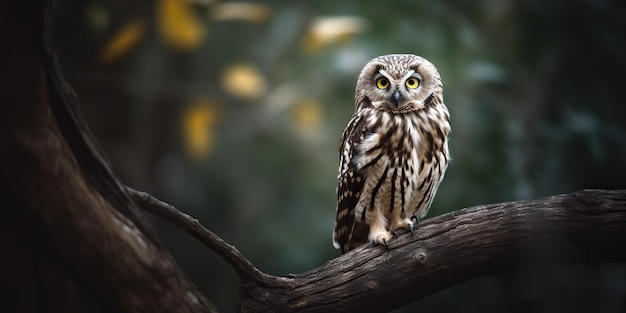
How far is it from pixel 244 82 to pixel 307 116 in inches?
14.3

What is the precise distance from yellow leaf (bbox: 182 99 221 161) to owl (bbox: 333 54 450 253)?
1.48 m

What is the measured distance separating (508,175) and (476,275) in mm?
1231

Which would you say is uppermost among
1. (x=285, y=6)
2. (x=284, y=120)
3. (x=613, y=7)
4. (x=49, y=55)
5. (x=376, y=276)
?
(x=285, y=6)

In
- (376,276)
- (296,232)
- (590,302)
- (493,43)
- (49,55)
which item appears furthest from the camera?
(296,232)

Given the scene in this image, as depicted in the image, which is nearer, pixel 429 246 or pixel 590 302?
pixel 429 246

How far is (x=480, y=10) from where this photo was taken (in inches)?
139

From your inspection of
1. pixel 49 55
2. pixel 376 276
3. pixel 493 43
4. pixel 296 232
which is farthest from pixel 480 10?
pixel 49 55

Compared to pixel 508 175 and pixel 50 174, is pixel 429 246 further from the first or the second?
pixel 508 175

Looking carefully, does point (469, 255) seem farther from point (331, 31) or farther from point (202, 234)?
point (331, 31)

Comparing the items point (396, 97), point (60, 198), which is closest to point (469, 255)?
point (396, 97)

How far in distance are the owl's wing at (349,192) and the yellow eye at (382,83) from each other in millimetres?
107

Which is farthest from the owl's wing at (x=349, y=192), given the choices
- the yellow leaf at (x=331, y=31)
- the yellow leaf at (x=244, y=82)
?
the yellow leaf at (x=244, y=82)

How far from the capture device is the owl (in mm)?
2170

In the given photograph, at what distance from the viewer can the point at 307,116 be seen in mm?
3588
